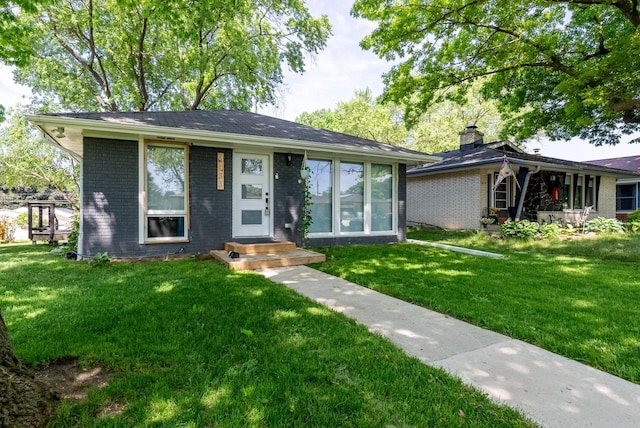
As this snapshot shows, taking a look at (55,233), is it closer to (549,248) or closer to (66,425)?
(66,425)

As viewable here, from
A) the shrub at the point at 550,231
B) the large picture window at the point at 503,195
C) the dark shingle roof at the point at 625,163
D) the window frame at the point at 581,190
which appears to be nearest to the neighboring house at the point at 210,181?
the shrub at the point at 550,231

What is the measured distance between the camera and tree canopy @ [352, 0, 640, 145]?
29.8ft

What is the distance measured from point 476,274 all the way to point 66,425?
5.57m

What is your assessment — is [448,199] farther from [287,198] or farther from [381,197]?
[287,198]

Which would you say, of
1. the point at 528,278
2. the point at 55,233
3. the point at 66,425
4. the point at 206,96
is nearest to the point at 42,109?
the point at 206,96

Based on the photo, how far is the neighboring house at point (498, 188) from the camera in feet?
40.9

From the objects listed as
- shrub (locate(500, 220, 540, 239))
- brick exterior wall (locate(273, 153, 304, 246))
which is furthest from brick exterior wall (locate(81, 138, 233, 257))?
shrub (locate(500, 220, 540, 239))

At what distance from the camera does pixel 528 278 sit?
207 inches

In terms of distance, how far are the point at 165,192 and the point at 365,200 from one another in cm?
498

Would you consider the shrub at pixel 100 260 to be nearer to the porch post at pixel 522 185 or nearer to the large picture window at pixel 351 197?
the large picture window at pixel 351 197

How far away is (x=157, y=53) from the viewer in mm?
15773

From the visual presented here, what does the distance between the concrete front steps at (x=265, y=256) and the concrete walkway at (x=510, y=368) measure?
2.30 meters

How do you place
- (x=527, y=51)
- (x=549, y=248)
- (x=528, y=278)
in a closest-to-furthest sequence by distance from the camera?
(x=528, y=278), (x=549, y=248), (x=527, y=51)

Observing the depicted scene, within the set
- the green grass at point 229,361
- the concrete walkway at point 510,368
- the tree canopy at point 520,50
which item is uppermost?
the tree canopy at point 520,50
